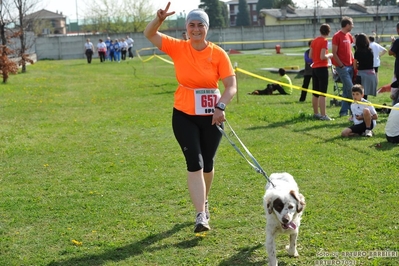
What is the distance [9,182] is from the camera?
27.2 feet

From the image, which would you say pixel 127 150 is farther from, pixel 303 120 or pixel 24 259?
pixel 24 259

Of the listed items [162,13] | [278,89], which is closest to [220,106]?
[162,13]

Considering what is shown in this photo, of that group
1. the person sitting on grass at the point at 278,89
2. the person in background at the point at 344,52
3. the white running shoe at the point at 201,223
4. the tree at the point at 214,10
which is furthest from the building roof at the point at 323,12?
the white running shoe at the point at 201,223

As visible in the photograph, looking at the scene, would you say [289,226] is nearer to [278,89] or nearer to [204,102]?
[204,102]

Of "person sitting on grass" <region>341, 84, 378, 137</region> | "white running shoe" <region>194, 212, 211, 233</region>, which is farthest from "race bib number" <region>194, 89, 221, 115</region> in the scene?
"person sitting on grass" <region>341, 84, 378, 137</region>

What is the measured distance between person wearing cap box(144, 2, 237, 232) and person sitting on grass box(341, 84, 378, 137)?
5406 millimetres

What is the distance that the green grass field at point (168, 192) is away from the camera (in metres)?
5.33

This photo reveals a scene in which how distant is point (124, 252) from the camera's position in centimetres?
534

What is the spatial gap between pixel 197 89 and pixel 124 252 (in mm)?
1660

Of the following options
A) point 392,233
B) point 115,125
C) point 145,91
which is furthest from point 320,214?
point 145,91

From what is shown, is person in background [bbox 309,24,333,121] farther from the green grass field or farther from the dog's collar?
the dog's collar

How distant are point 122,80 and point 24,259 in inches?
833

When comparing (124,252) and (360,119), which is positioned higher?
(360,119)

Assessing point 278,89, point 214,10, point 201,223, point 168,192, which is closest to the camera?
point 201,223
